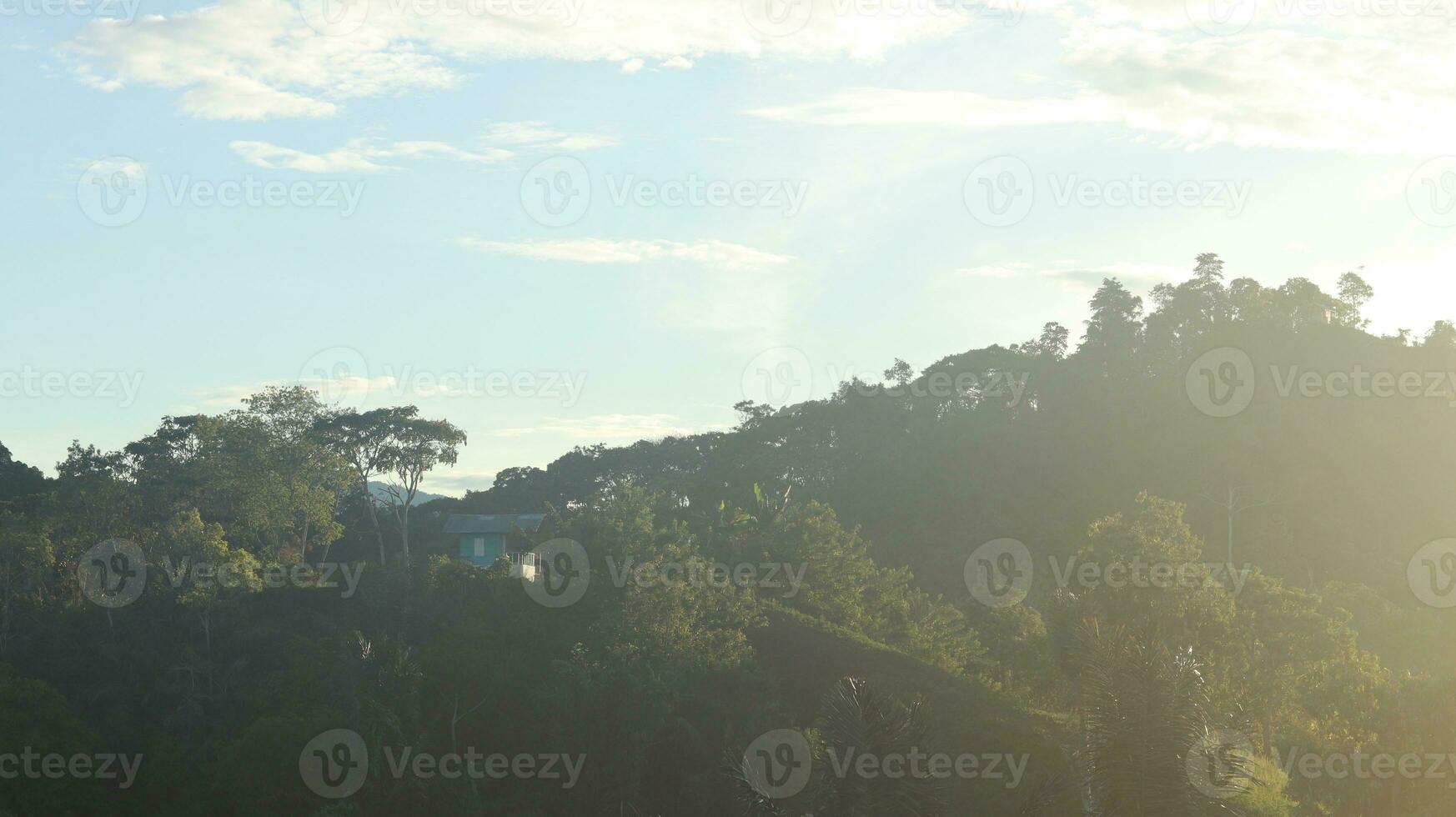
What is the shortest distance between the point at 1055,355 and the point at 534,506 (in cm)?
4168

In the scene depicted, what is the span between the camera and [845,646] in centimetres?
4416

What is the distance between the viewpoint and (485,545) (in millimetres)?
72438

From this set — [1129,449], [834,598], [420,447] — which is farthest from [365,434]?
[1129,449]

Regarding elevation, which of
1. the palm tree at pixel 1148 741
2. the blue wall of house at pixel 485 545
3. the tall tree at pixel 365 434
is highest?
the tall tree at pixel 365 434

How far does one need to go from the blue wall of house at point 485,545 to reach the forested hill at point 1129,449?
32.9ft

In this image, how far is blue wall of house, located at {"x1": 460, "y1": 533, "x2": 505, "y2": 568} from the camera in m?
72.1

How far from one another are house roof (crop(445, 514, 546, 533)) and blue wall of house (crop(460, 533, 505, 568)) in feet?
0.96

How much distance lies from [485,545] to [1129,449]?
41.5 m

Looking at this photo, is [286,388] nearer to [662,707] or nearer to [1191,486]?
[662,707]

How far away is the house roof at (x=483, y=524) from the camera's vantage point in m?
72.6

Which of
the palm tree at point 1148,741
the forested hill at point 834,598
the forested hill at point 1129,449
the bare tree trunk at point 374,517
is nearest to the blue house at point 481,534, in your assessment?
the forested hill at point 834,598

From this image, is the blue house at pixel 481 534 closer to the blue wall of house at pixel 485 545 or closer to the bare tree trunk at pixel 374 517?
the blue wall of house at pixel 485 545

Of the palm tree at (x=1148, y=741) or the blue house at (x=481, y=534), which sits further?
the blue house at (x=481, y=534)

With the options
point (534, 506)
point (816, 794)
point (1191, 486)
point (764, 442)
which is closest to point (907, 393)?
point (764, 442)
